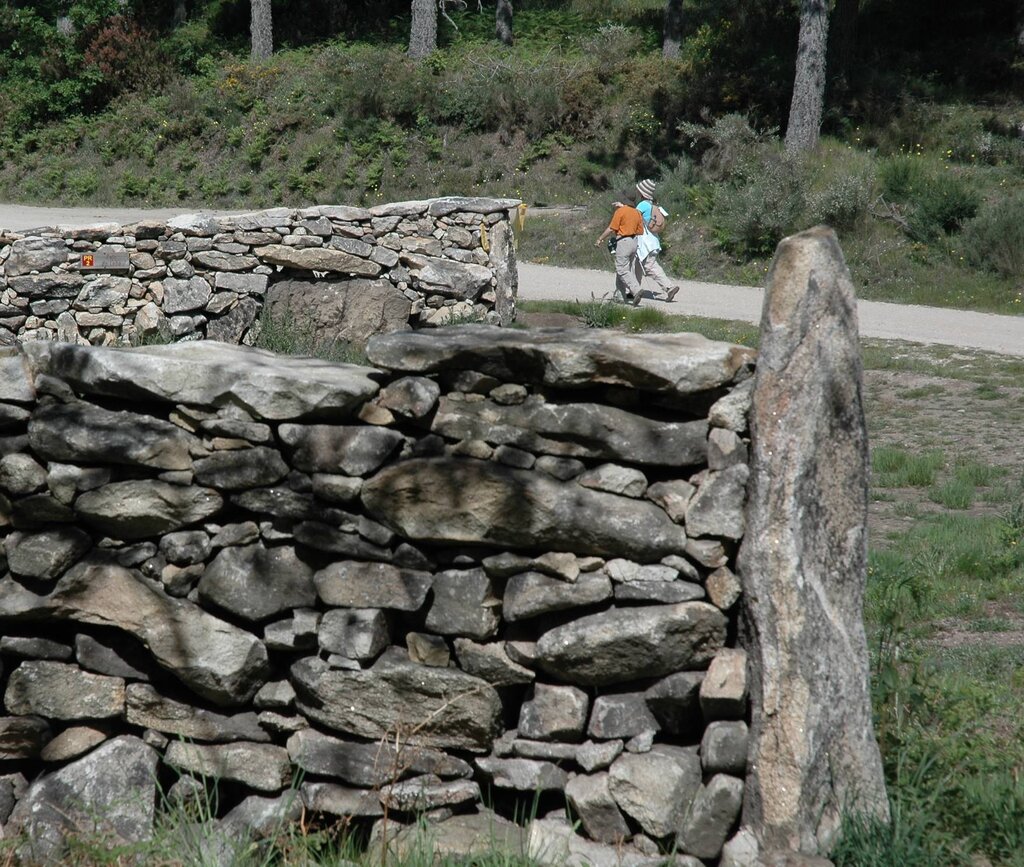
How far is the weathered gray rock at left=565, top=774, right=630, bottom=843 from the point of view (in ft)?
12.3

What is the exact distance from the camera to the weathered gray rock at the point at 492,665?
12.8ft

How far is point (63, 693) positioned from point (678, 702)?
7.39ft

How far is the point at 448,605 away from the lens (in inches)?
155

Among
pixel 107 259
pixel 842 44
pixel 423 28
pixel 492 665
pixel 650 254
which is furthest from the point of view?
pixel 423 28

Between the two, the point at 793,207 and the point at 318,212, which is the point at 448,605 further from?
the point at 793,207

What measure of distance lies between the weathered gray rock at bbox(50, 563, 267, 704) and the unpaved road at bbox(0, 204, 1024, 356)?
993 centimetres

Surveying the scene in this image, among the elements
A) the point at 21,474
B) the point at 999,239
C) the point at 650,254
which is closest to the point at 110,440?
the point at 21,474

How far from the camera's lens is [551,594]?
3811mm

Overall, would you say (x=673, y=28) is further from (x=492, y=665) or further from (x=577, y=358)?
(x=492, y=665)

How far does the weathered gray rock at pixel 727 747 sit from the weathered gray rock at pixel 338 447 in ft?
4.88

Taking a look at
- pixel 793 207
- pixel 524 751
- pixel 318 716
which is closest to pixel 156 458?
pixel 318 716

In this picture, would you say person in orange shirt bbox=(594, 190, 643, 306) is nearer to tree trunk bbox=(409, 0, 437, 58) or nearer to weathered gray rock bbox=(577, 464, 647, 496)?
weathered gray rock bbox=(577, 464, 647, 496)

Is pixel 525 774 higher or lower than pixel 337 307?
lower

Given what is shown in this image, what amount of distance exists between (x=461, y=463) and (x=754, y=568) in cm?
107
